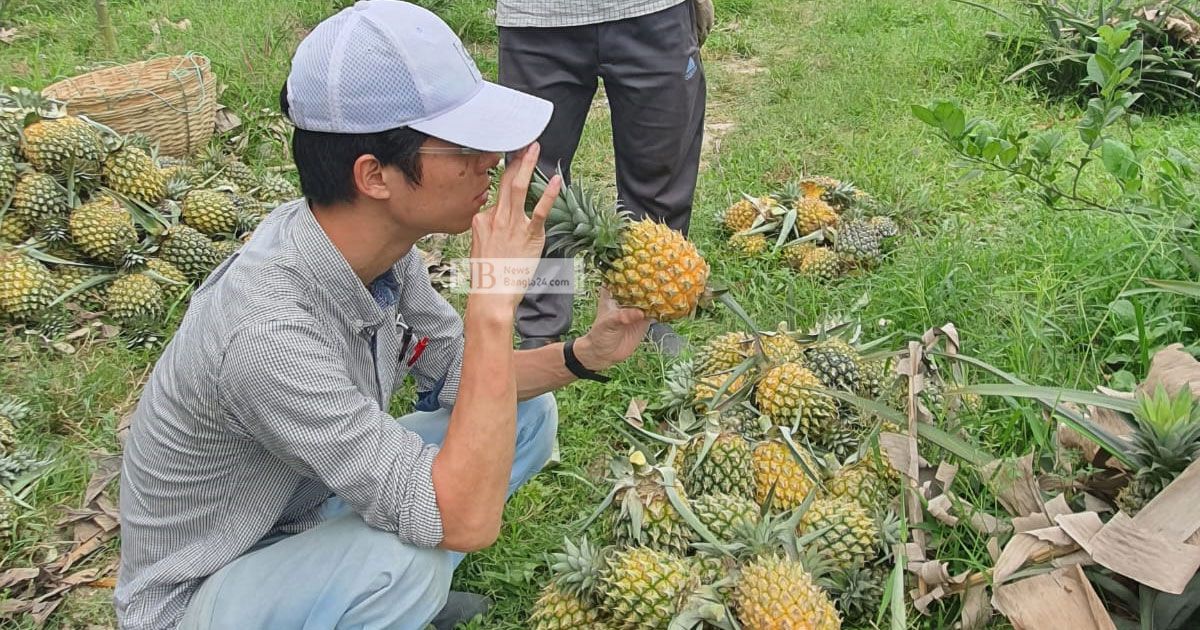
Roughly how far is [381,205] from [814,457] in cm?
149

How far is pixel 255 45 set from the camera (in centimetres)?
690

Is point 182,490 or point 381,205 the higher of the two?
point 381,205

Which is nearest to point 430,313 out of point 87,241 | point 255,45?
point 87,241

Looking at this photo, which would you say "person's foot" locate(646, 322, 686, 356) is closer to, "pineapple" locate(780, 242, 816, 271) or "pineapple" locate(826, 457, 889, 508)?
"pineapple" locate(780, 242, 816, 271)

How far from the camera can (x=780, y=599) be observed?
7.32 feet

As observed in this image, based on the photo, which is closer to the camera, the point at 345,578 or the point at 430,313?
the point at 345,578

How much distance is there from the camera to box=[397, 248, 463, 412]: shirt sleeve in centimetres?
276

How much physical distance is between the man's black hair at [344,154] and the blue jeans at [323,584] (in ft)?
2.62

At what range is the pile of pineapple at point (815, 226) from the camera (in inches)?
178

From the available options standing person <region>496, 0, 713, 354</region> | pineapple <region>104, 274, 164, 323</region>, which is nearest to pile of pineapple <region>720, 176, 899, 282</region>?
standing person <region>496, 0, 713, 354</region>

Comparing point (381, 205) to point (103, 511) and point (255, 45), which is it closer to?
point (103, 511)

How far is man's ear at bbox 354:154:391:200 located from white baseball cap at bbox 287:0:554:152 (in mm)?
73

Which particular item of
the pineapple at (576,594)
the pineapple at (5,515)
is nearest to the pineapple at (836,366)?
the pineapple at (576,594)

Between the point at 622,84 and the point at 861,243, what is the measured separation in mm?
1444
